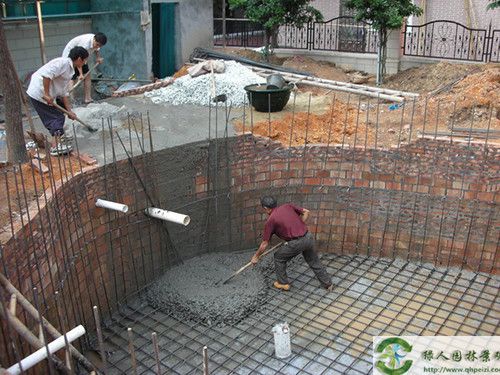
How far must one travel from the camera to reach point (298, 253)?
20.5 feet

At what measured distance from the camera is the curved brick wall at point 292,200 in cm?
608

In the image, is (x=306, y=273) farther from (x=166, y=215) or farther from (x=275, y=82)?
(x=275, y=82)

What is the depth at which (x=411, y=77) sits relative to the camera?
1056 centimetres

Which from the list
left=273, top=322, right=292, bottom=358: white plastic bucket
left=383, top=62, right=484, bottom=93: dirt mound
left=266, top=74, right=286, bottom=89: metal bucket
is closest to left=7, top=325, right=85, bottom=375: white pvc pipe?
left=273, top=322, right=292, bottom=358: white plastic bucket

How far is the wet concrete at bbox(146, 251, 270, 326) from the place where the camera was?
19.5ft

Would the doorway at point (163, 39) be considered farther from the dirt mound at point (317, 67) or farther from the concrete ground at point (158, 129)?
the concrete ground at point (158, 129)

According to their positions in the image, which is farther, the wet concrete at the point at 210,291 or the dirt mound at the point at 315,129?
the dirt mound at the point at 315,129

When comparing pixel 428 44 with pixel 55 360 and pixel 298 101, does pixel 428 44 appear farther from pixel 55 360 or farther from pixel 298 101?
pixel 55 360

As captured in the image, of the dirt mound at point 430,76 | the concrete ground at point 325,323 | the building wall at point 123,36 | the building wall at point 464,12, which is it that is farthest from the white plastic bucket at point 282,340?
the building wall at point 464,12

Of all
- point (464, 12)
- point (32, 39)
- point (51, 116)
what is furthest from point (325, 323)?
point (464, 12)

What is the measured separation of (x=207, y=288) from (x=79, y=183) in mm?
1897

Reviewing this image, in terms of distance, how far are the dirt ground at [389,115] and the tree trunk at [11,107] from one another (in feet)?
9.27

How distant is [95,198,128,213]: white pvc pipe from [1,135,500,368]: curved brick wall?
124mm

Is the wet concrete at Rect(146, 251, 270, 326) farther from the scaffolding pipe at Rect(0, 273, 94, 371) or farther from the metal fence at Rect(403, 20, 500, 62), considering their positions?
the metal fence at Rect(403, 20, 500, 62)
